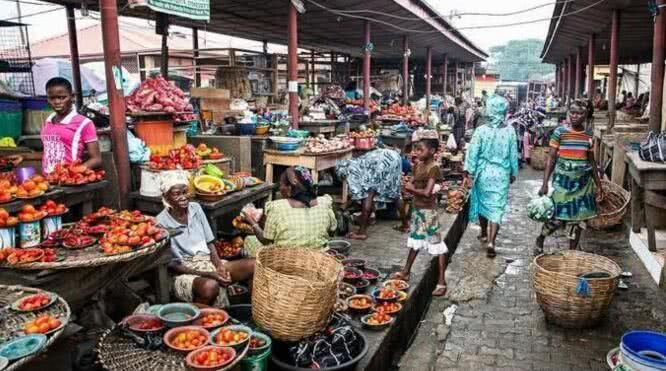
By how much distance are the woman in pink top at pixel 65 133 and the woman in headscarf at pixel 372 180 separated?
3.65 metres

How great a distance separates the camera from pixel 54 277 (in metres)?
3.12

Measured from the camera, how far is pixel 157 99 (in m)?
5.66

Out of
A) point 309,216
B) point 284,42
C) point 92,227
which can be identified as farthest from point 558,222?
point 284,42

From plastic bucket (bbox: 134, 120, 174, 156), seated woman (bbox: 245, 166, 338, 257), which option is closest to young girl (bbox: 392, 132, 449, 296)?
seated woman (bbox: 245, 166, 338, 257)

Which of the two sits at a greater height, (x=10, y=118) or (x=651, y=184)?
(x=10, y=118)

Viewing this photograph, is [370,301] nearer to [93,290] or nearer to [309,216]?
[309,216]

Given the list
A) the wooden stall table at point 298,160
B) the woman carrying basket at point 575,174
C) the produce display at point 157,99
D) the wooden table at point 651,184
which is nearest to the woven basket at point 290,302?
the produce display at point 157,99

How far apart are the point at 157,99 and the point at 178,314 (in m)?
3.02

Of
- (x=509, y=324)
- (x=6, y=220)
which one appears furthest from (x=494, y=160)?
(x=6, y=220)

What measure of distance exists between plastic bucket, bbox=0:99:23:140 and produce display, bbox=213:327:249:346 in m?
4.86

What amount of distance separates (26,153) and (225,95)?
4651 mm

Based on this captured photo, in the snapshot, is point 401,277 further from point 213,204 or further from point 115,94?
point 115,94

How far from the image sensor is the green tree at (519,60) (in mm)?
72875

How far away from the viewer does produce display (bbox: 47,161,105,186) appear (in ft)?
14.1
